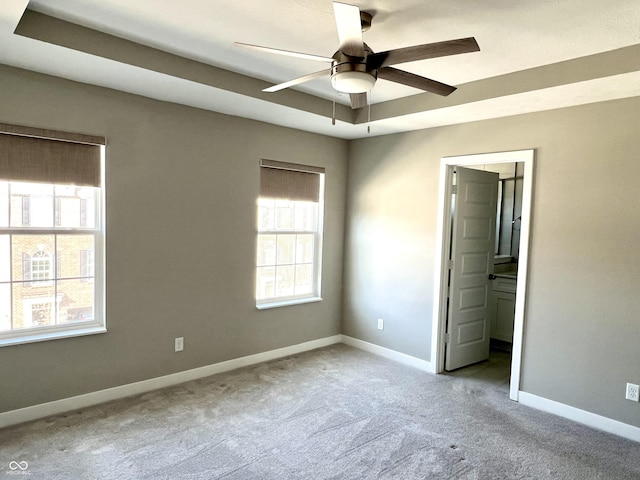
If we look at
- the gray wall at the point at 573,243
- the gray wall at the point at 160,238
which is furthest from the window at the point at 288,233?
the gray wall at the point at 573,243

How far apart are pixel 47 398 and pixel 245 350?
5.50ft

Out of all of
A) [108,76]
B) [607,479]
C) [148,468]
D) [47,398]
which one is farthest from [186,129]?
[607,479]

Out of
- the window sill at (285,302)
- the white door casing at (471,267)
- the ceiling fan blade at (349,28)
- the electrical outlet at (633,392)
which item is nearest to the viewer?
the ceiling fan blade at (349,28)

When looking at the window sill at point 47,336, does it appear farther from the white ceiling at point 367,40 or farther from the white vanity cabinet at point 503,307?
the white vanity cabinet at point 503,307

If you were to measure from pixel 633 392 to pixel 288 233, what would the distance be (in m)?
3.23

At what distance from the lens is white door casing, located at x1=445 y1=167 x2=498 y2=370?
4.14m

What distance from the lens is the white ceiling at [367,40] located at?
2146mm

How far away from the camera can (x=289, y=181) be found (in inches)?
173

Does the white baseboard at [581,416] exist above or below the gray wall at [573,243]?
below

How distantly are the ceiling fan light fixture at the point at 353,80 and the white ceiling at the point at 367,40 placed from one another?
390 mm

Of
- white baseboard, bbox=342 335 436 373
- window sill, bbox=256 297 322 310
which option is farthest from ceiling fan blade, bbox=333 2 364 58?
white baseboard, bbox=342 335 436 373

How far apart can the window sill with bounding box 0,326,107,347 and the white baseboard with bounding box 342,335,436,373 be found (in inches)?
107

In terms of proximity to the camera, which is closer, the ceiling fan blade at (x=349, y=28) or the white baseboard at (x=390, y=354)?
the ceiling fan blade at (x=349, y=28)

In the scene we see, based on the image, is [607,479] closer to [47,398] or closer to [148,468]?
[148,468]
